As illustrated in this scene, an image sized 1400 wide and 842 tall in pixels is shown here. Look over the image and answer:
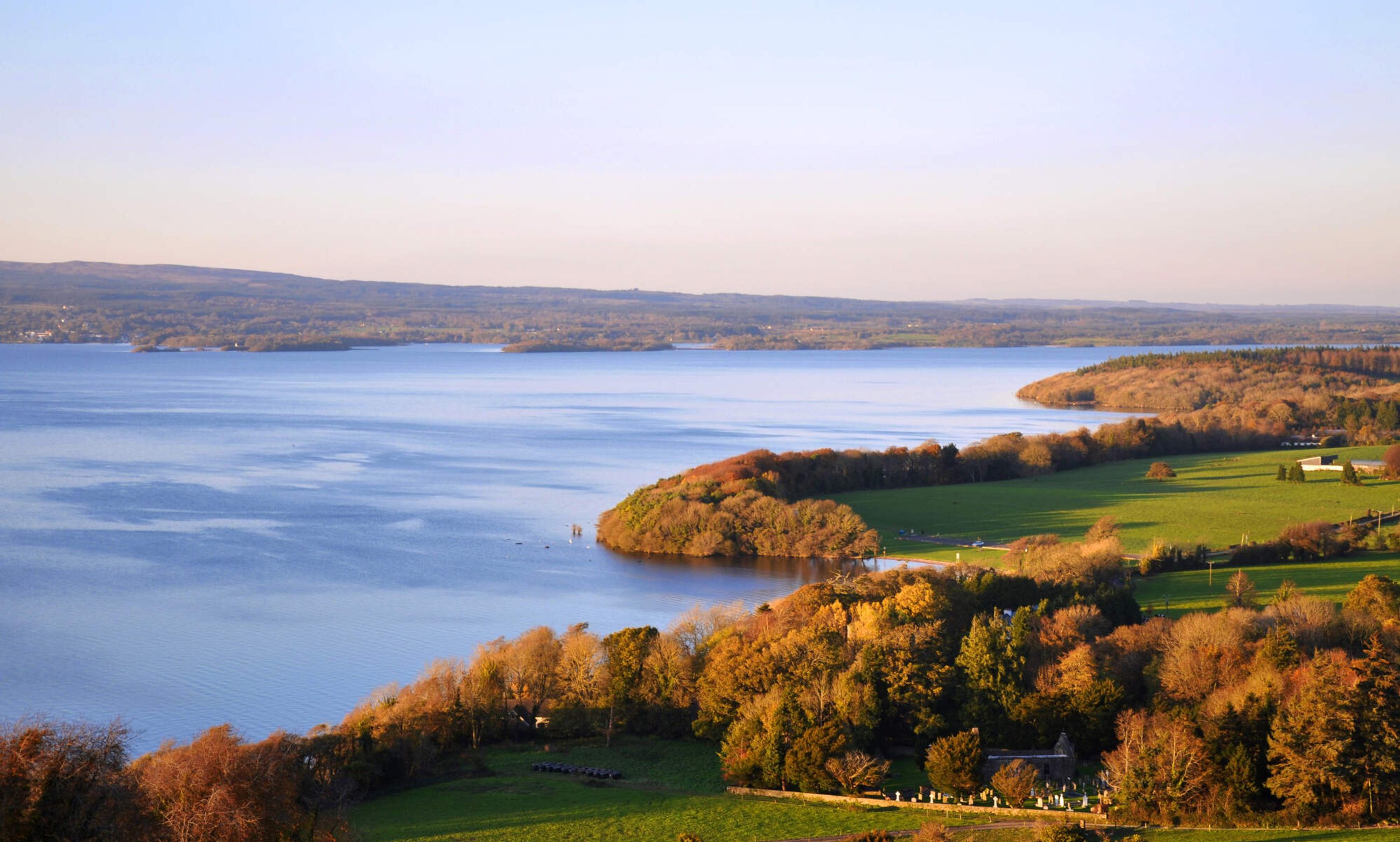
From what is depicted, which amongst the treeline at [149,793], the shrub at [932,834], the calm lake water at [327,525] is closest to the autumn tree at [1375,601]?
the shrub at [932,834]

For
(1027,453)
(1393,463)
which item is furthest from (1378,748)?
(1027,453)

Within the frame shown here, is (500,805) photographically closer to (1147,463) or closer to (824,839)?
(824,839)

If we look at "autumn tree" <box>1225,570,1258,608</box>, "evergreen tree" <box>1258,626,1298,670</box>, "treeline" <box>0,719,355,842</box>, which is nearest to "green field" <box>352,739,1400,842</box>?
"treeline" <box>0,719,355,842</box>

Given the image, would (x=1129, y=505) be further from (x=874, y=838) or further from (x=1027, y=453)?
(x=874, y=838)

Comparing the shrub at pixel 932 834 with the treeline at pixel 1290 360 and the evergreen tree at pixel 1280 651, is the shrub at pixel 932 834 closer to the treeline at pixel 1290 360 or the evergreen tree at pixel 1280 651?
the evergreen tree at pixel 1280 651

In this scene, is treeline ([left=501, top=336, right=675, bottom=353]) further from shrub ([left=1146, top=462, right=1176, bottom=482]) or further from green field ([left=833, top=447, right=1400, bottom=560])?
shrub ([left=1146, top=462, right=1176, bottom=482])
